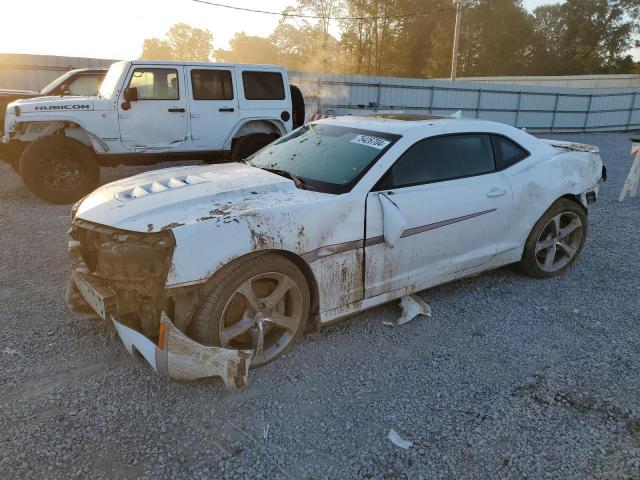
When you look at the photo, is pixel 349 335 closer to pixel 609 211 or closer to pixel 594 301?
pixel 594 301

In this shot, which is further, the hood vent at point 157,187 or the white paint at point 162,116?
the white paint at point 162,116

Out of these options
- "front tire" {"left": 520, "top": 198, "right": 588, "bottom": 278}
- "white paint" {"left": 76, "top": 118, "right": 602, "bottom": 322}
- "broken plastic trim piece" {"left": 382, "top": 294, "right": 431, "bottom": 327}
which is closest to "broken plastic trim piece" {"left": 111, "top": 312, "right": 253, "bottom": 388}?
"white paint" {"left": 76, "top": 118, "right": 602, "bottom": 322}

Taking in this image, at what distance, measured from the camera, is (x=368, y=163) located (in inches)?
132

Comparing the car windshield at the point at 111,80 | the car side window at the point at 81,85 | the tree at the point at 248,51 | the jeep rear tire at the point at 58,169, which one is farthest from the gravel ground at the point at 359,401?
the tree at the point at 248,51

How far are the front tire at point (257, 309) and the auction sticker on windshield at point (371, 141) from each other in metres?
1.19

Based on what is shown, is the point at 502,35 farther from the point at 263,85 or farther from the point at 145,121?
the point at 145,121

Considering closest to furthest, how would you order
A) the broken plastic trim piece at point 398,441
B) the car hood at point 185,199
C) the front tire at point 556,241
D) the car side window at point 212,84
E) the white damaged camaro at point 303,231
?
the broken plastic trim piece at point 398,441 < the white damaged camaro at point 303,231 < the car hood at point 185,199 < the front tire at point 556,241 < the car side window at point 212,84

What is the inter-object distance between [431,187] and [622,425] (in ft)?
6.18

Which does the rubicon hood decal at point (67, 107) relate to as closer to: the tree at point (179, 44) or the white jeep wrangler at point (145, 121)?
the white jeep wrangler at point (145, 121)

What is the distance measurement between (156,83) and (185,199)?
5.22 meters

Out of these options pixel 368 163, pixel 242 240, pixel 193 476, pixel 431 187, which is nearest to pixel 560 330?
pixel 431 187

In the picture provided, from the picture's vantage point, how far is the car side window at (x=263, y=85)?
8.10m

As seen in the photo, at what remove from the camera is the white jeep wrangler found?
6754mm

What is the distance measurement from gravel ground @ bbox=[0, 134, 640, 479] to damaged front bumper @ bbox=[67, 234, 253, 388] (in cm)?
21
